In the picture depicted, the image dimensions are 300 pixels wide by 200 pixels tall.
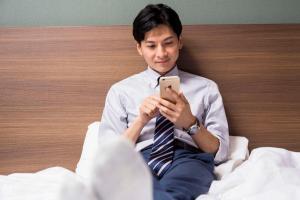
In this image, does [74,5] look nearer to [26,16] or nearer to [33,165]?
[26,16]

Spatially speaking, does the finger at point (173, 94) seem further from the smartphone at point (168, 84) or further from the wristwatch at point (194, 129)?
the wristwatch at point (194, 129)

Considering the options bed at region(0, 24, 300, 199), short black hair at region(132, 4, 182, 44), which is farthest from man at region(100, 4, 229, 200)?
bed at region(0, 24, 300, 199)

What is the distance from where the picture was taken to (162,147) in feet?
3.60

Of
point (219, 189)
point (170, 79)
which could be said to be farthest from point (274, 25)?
point (219, 189)

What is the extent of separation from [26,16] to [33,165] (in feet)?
2.02

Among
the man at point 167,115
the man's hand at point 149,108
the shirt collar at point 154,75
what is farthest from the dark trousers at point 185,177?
the shirt collar at point 154,75

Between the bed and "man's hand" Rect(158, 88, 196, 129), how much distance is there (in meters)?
0.33

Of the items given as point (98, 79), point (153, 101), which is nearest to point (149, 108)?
point (153, 101)

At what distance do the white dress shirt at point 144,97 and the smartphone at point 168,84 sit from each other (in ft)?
0.58

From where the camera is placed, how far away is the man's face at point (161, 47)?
1131 millimetres

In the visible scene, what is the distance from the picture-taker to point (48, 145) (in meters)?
1.37

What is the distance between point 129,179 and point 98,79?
2.57 feet

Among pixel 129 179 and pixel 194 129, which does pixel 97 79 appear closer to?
pixel 194 129

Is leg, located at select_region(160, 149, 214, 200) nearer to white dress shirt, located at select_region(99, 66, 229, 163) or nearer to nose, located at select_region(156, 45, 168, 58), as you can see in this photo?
white dress shirt, located at select_region(99, 66, 229, 163)
